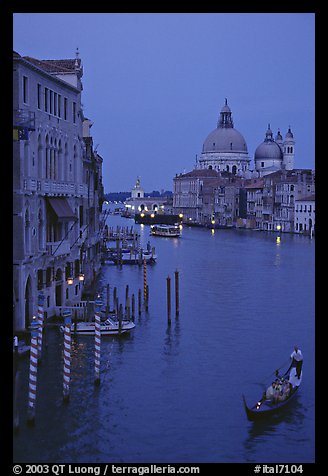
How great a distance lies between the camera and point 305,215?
69.2m

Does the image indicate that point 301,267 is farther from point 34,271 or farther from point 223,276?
point 34,271

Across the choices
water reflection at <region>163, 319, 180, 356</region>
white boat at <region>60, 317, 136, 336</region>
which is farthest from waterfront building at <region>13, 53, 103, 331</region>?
water reflection at <region>163, 319, 180, 356</region>

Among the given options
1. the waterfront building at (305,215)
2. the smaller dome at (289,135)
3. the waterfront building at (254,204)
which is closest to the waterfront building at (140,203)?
the smaller dome at (289,135)

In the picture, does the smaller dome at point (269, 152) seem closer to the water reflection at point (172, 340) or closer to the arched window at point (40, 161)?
the water reflection at point (172, 340)

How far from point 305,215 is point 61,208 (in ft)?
177

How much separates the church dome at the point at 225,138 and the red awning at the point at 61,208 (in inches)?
4084

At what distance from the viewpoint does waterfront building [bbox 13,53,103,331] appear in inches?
579

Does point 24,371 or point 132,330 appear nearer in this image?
point 24,371

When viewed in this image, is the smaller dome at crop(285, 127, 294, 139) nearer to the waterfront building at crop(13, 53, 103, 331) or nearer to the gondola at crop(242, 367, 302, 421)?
the waterfront building at crop(13, 53, 103, 331)

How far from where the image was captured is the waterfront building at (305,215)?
67625 millimetres

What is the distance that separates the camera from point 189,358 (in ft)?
50.7

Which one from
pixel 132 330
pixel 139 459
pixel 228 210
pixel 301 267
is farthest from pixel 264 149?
pixel 139 459

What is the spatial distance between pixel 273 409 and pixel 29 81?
7912 mm

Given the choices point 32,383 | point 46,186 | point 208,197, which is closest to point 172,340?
point 46,186
